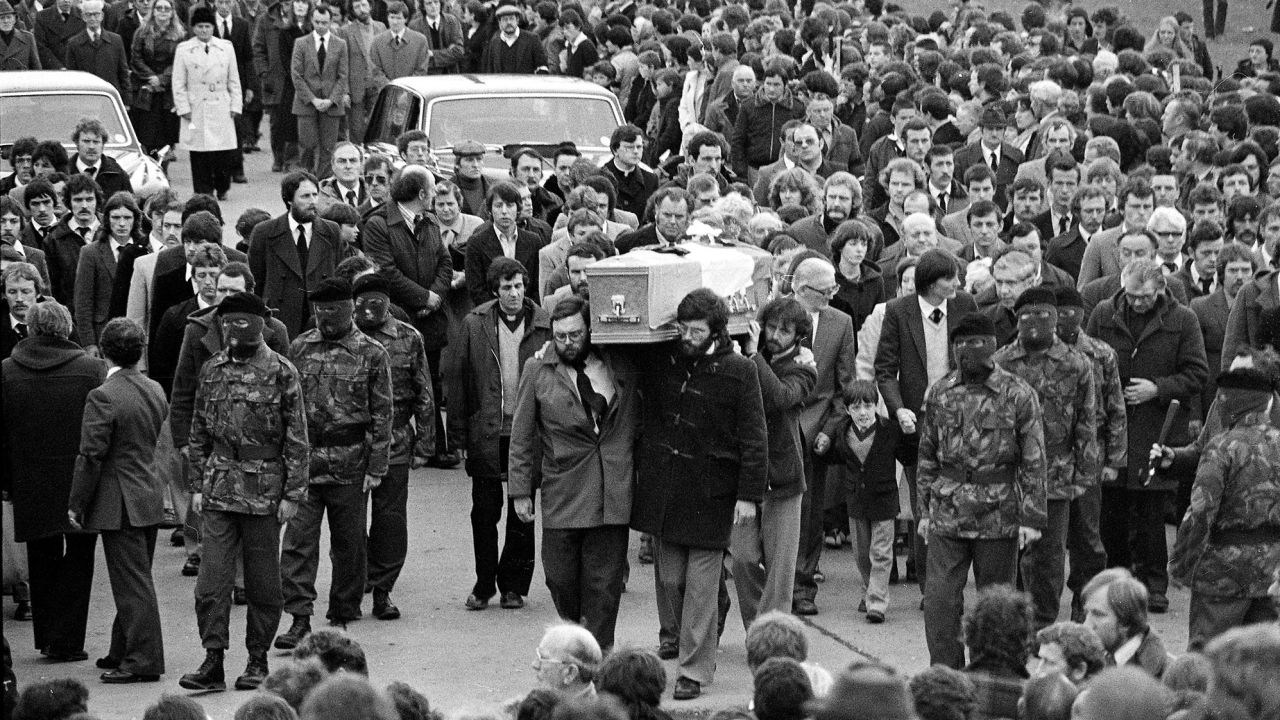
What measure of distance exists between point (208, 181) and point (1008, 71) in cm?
841

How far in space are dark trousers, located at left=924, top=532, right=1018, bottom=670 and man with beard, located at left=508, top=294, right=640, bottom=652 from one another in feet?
4.91

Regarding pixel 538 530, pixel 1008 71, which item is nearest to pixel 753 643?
pixel 538 530

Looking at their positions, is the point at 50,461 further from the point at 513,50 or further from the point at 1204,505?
the point at 513,50

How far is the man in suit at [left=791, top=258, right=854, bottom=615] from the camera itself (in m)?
11.4

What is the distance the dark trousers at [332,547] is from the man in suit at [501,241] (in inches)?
112

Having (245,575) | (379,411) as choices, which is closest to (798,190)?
(379,411)

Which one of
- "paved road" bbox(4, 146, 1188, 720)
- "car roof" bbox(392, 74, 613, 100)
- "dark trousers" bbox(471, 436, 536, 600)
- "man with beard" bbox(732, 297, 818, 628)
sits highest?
"car roof" bbox(392, 74, 613, 100)

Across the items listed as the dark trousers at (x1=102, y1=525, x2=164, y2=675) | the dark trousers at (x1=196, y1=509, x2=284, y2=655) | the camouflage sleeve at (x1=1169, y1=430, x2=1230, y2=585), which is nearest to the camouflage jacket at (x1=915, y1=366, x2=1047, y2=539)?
the camouflage sleeve at (x1=1169, y1=430, x2=1230, y2=585)

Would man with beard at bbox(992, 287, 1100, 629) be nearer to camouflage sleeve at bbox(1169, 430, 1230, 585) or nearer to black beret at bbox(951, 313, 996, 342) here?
black beret at bbox(951, 313, 996, 342)

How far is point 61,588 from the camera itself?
10500 mm

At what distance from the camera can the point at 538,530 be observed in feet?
43.2

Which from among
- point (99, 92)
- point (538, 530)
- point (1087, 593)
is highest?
point (99, 92)

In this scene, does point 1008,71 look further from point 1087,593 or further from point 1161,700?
point 1161,700

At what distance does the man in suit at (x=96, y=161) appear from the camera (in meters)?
16.3
